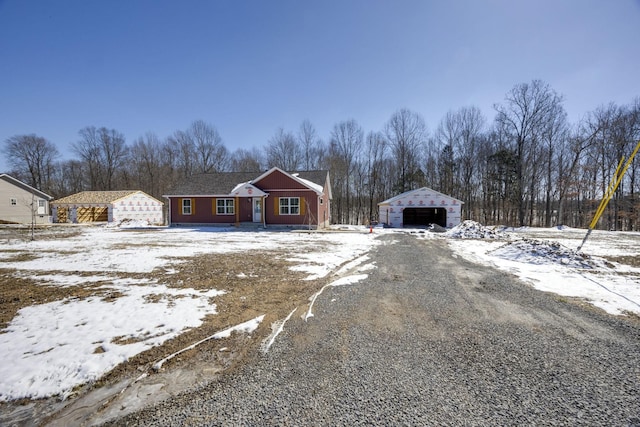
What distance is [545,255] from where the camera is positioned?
8.85 metres

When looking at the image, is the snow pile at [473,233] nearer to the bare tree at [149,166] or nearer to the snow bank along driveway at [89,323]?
the snow bank along driveway at [89,323]

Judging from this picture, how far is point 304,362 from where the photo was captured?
9.84ft

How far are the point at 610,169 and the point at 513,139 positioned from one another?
9.29 metres

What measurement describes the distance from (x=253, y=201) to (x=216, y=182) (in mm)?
4736

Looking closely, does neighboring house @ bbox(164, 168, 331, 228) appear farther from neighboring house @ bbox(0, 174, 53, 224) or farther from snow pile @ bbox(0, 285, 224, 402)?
neighboring house @ bbox(0, 174, 53, 224)

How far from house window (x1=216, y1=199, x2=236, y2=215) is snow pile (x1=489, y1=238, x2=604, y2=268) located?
63.2 ft

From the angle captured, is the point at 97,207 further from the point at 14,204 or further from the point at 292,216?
the point at 292,216

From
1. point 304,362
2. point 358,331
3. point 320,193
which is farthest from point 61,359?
point 320,193

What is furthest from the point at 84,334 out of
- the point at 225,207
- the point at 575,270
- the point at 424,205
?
the point at 424,205

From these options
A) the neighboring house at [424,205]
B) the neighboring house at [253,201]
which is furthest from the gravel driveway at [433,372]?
the neighboring house at [424,205]

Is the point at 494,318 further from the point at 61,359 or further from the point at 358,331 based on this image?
the point at 61,359

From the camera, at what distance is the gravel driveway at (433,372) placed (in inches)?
87.0

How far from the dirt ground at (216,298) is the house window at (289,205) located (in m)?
12.6

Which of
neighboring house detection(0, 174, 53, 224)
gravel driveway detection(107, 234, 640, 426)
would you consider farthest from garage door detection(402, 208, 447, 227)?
neighboring house detection(0, 174, 53, 224)
